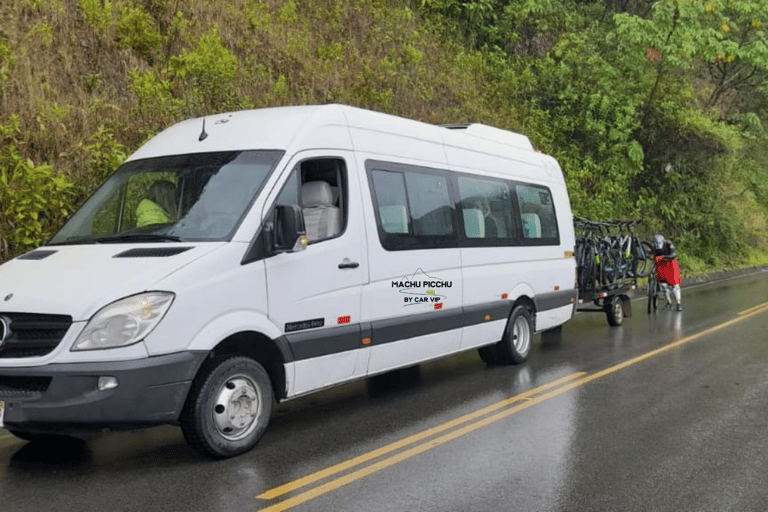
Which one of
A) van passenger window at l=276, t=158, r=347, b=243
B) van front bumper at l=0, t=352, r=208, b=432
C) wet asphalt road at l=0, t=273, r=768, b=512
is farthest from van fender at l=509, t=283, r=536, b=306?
van front bumper at l=0, t=352, r=208, b=432

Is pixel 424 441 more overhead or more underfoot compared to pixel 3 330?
more underfoot

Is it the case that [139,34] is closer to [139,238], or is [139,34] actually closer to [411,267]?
[411,267]

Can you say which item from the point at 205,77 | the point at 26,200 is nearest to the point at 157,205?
the point at 26,200

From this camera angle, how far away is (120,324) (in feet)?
18.7

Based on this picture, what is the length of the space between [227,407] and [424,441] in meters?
1.54

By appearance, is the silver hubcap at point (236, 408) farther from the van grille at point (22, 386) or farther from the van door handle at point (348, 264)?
the van door handle at point (348, 264)

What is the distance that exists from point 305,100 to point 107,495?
12503 mm

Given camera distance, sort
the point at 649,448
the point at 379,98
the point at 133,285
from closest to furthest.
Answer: the point at 133,285
the point at 649,448
the point at 379,98

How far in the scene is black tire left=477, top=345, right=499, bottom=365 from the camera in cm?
1023

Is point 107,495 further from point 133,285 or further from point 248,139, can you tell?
point 248,139

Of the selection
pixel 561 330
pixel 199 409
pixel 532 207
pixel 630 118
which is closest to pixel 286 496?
pixel 199 409

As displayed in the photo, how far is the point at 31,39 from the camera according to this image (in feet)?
45.5

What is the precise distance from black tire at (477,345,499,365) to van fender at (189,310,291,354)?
410 cm

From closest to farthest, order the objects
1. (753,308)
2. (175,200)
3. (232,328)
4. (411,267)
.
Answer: (232,328) → (175,200) → (411,267) → (753,308)
